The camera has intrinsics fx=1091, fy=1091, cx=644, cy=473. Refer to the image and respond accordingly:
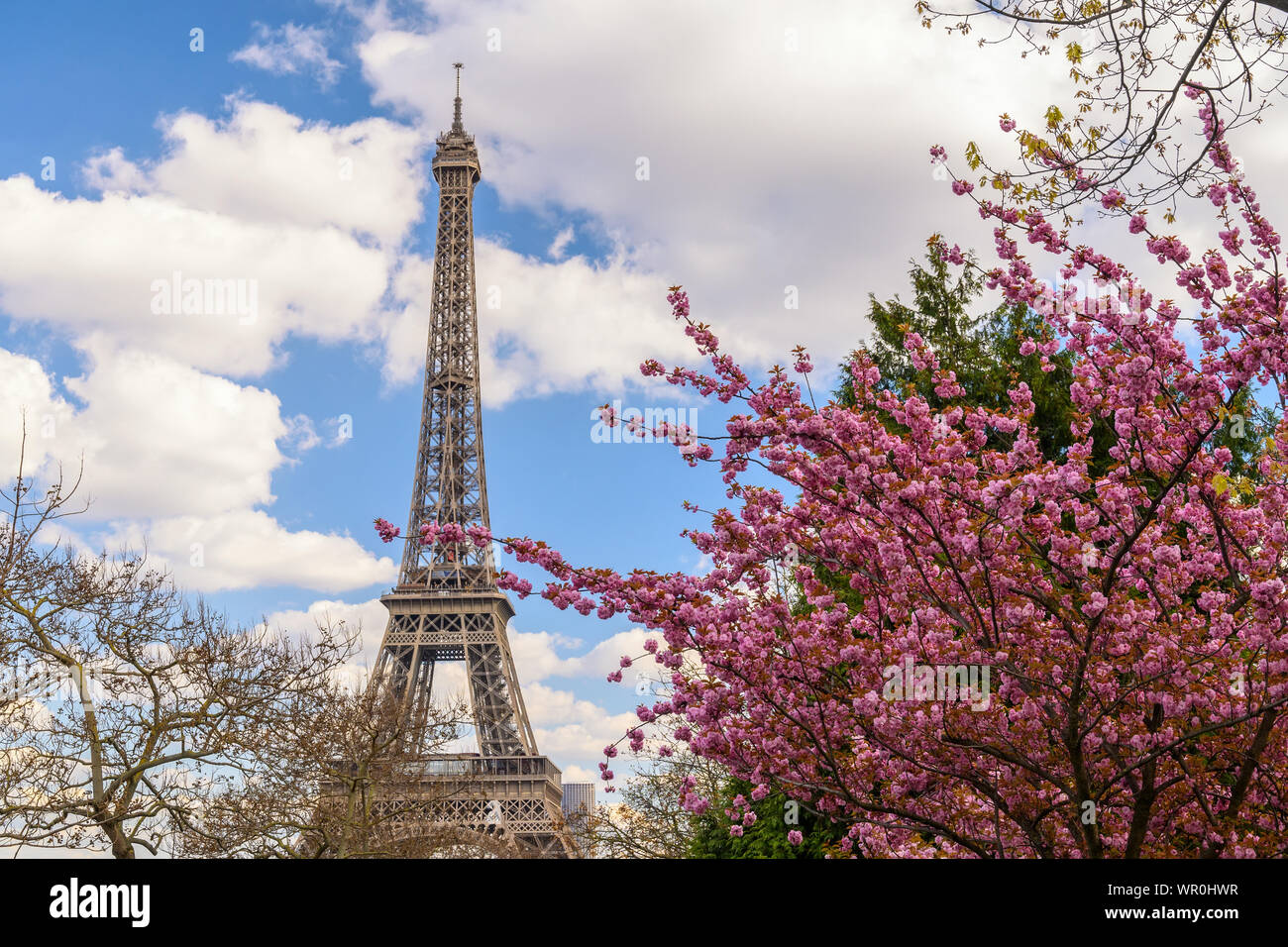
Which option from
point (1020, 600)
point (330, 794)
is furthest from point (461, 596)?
point (1020, 600)

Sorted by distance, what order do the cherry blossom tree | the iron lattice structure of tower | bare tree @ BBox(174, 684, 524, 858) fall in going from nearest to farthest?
the cherry blossom tree, bare tree @ BBox(174, 684, 524, 858), the iron lattice structure of tower

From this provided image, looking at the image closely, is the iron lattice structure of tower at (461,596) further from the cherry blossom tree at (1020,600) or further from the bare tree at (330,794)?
the cherry blossom tree at (1020,600)

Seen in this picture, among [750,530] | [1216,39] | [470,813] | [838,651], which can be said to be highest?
[1216,39]

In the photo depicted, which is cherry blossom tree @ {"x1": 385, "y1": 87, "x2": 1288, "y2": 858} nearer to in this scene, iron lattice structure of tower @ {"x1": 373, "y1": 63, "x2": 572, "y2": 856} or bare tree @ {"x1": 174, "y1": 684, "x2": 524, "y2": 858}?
bare tree @ {"x1": 174, "y1": 684, "x2": 524, "y2": 858}

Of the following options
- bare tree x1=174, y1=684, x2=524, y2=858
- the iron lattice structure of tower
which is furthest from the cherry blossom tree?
the iron lattice structure of tower

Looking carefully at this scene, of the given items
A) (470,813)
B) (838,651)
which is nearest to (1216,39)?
(838,651)

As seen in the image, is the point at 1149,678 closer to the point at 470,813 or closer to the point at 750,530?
the point at 750,530

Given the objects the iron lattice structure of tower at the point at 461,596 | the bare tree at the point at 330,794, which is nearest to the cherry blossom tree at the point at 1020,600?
the bare tree at the point at 330,794

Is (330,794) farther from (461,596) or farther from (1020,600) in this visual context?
(461,596)
